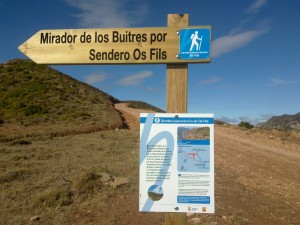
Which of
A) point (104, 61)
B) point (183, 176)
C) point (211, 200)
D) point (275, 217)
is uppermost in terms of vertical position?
point (104, 61)

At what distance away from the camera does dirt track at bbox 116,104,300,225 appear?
7238 mm

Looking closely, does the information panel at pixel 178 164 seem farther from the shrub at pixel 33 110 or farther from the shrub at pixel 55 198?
the shrub at pixel 33 110

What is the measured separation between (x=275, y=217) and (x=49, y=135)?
1499cm

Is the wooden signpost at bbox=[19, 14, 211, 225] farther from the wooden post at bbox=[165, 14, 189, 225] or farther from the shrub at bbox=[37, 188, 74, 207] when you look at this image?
the shrub at bbox=[37, 188, 74, 207]

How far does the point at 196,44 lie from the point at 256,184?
7409 mm

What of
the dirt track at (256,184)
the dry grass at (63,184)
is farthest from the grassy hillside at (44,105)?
the dirt track at (256,184)

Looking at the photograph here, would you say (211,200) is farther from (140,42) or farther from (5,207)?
(5,207)

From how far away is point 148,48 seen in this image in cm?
398

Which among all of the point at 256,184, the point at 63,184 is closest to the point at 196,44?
the point at 63,184

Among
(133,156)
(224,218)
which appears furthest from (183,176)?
(133,156)

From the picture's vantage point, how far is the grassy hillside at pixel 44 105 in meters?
24.0

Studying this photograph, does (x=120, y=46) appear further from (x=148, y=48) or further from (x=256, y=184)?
(x=256, y=184)

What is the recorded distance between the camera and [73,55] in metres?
4.12

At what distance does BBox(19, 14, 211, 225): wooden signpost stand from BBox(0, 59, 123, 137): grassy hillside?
55.4ft
